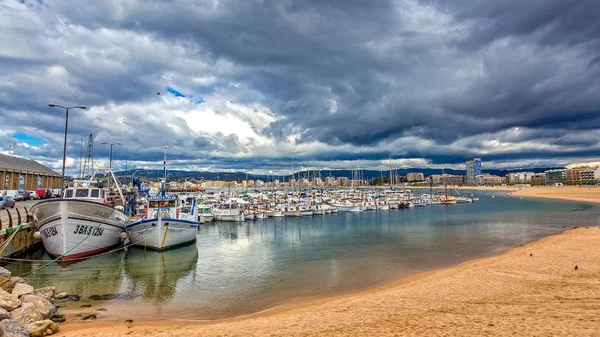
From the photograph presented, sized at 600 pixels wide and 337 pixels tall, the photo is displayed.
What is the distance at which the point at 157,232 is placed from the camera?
92.6 feet

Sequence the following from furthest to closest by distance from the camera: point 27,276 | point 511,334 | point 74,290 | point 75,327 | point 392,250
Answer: point 392,250 → point 27,276 → point 74,290 → point 75,327 → point 511,334

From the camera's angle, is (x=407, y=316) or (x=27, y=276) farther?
(x=27, y=276)

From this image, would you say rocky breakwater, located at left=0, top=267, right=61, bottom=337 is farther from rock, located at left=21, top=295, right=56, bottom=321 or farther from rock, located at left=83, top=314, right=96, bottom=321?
rock, located at left=83, top=314, right=96, bottom=321

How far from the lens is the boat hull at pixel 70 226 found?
2331 centimetres

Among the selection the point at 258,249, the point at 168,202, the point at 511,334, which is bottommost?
the point at 258,249

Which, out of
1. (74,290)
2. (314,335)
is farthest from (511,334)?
(74,290)

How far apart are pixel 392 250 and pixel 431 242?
6.43 meters

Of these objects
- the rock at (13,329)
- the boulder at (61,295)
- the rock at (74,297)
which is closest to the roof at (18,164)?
the boulder at (61,295)

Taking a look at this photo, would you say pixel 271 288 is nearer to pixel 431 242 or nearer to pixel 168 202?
pixel 168 202

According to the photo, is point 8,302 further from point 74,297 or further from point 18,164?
point 18,164

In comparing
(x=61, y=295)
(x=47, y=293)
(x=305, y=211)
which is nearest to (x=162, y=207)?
(x=61, y=295)

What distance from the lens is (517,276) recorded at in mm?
16953

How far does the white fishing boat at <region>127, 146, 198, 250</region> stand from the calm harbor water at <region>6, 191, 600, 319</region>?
3.01ft

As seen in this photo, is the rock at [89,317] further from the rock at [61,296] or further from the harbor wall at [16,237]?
the harbor wall at [16,237]
